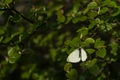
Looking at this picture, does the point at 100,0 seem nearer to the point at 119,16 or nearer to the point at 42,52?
the point at 119,16

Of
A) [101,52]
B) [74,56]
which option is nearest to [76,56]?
[74,56]

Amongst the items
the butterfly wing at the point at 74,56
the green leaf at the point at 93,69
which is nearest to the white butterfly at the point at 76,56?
the butterfly wing at the point at 74,56

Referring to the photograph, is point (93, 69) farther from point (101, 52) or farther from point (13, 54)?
point (13, 54)

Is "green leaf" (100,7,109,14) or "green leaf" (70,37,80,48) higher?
"green leaf" (100,7,109,14)

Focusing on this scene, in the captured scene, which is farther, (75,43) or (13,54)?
(13,54)

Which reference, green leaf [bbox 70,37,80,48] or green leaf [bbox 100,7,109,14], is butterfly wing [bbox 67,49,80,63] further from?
green leaf [bbox 100,7,109,14]

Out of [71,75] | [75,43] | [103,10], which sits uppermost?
[103,10]

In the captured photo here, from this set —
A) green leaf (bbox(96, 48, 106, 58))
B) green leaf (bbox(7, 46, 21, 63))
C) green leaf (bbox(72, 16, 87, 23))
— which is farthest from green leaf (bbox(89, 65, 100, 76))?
green leaf (bbox(7, 46, 21, 63))

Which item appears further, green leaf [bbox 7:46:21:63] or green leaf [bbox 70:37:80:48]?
green leaf [bbox 7:46:21:63]

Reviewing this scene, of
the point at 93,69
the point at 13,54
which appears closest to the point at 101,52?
the point at 93,69

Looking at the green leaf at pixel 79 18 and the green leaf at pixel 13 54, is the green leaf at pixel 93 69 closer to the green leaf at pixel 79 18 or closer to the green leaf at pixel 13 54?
the green leaf at pixel 79 18

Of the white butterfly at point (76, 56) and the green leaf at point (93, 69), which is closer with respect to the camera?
the white butterfly at point (76, 56)

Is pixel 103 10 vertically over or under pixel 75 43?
over
